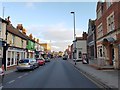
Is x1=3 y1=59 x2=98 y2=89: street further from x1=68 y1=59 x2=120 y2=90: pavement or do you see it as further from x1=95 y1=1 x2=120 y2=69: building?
x1=95 y1=1 x2=120 y2=69: building

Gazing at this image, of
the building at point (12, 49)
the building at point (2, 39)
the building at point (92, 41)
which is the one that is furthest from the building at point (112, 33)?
the building at point (12, 49)

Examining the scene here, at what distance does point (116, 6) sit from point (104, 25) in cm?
694

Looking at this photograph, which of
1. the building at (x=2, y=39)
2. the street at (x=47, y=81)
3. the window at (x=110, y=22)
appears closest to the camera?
the street at (x=47, y=81)

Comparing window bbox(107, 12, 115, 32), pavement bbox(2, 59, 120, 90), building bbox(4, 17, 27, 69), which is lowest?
pavement bbox(2, 59, 120, 90)

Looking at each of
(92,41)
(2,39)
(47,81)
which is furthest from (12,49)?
(92,41)

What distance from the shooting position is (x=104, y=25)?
32.2m

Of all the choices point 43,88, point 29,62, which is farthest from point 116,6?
point 43,88

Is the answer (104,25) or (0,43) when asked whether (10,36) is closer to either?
(0,43)

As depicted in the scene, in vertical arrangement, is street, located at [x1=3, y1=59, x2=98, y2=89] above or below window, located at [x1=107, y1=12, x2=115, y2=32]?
below

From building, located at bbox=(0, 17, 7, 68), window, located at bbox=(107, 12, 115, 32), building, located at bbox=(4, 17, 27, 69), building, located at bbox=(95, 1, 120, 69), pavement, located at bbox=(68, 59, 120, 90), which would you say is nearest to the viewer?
pavement, located at bbox=(68, 59, 120, 90)

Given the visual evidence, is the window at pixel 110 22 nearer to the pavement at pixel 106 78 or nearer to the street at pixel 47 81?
the pavement at pixel 106 78

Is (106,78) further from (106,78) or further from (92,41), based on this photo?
(92,41)

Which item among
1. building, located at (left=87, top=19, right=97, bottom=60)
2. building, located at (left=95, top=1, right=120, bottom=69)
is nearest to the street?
building, located at (left=95, top=1, right=120, bottom=69)

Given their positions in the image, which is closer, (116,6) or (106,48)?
(116,6)
